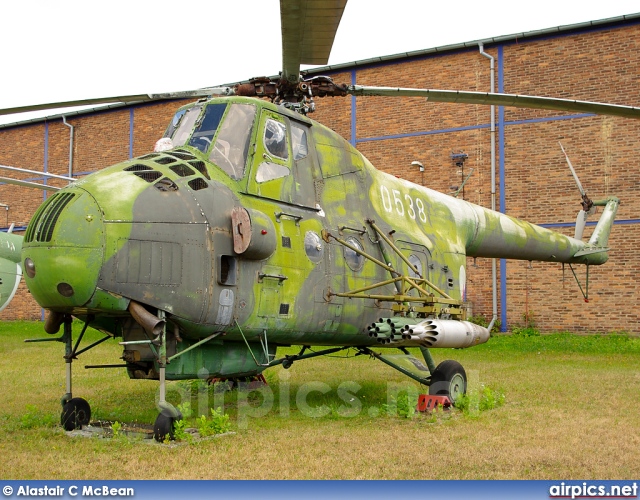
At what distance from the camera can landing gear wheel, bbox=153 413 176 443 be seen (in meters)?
6.79

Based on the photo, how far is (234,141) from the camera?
794 cm

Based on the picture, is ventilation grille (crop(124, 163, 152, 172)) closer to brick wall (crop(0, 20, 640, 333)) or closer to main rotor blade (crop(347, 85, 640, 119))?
main rotor blade (crop(347, 85, 640, 119))

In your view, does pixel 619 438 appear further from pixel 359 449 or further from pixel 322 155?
pixel 322 155

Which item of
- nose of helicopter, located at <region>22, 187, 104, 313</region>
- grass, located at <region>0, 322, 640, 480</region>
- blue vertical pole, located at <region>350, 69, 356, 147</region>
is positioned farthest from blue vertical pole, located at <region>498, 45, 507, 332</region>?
nose of helicopter, located at <region>22, 187, 104, 313</region>

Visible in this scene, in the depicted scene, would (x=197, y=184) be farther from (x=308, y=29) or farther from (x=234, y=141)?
(x=308, y=29)

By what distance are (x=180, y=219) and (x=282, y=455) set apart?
2551 mm

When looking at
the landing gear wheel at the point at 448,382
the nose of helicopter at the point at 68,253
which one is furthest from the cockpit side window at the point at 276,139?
the landing gear wheel at the point at 448,382

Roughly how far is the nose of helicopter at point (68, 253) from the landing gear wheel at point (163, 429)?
1399 millimetres

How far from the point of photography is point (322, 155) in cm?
913

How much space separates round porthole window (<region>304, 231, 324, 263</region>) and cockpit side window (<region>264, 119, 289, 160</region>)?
3.33ft

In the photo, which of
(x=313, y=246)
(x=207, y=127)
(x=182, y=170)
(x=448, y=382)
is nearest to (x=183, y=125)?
(x=207, y=127)

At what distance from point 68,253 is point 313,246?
306 cm

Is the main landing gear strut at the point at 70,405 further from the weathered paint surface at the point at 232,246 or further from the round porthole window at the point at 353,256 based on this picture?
the round porthole window at the point at 353,256

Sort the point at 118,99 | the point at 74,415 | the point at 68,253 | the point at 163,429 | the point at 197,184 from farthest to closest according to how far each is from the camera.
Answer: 1. the point at 118,99
2. the point at 74,415
3. the point at 197,184
4. the point at 163,429
5. the point at 68,253
